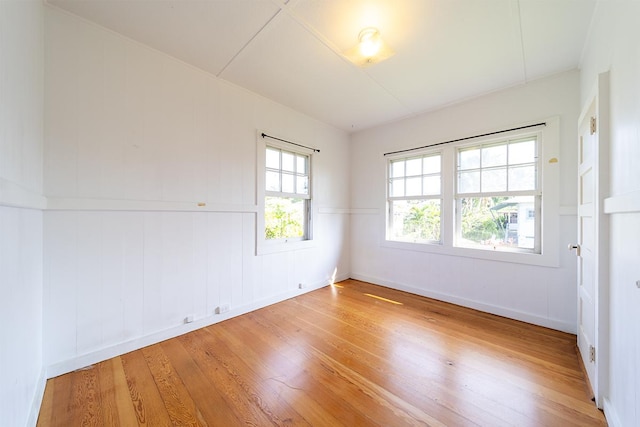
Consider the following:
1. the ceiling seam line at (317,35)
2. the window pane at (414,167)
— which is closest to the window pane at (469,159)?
the window pane at (414,167)

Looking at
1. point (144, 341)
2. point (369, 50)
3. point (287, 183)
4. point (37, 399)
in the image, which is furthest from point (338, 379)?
point (369, 50)

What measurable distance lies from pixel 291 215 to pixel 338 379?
2.13 m

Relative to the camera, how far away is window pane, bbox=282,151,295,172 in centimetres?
324

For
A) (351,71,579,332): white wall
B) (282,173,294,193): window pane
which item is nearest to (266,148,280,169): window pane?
(282,173,294,193): window pane

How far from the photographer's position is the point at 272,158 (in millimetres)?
3107

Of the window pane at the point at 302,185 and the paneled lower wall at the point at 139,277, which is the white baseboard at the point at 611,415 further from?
the window pane at the point at 302,185

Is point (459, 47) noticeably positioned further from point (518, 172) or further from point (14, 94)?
point (14, 94)

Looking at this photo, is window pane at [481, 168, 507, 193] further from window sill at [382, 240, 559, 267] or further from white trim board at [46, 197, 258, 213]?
white trim board at [46, 197, 258, 213]

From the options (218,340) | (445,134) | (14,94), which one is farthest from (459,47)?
(218,340)

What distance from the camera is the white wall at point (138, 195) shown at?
169 centimetres

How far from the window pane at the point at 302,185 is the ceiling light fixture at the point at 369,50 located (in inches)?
67.1

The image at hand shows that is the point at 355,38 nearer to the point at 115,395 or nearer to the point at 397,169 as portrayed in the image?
the point at 397,169

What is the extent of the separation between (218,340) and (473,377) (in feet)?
6.86

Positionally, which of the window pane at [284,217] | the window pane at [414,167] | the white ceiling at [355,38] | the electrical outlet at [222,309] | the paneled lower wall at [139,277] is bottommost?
the electrical outlet at [222,309]
